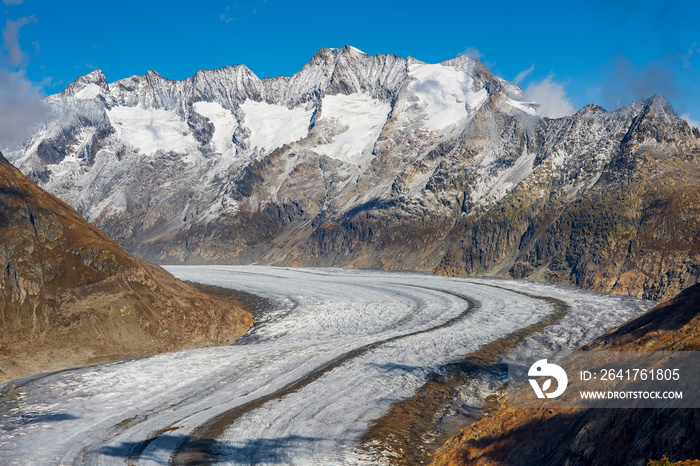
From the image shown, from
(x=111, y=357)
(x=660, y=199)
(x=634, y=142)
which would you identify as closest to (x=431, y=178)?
(x=634, y=142)

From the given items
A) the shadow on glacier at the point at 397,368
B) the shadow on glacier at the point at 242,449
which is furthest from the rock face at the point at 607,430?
the shadow on glacier at the point at 397,368

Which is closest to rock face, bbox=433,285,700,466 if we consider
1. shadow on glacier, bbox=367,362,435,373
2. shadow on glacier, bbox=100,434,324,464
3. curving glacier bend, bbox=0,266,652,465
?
curving glacier bend, bbox=0,266,652,465

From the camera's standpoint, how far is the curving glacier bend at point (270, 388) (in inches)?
792

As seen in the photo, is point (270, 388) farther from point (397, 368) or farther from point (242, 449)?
point (242, 449)

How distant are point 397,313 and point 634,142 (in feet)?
291

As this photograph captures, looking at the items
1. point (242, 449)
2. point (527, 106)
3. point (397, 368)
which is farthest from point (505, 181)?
point (242, 449)

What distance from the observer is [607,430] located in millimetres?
12672

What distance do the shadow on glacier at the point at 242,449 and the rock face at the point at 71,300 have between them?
17.3 meters

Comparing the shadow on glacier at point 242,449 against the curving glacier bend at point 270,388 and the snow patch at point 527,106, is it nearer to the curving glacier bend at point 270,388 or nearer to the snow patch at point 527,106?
the curving glacier bend at point 270,388

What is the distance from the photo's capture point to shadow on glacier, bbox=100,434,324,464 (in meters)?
19.0

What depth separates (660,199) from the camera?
9869cm

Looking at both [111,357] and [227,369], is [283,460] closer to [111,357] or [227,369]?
[227,369]

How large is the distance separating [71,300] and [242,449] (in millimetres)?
25972

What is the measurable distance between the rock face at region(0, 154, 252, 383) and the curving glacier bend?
181 inches
